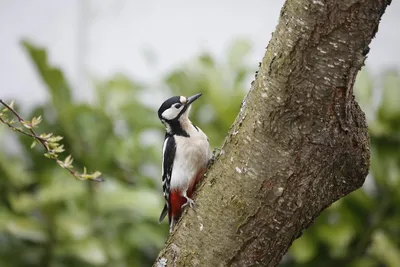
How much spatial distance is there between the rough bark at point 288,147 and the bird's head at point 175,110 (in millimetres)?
772

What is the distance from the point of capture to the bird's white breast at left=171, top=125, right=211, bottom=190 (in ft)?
8.98

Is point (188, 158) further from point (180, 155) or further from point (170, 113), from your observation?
point (170, 113)

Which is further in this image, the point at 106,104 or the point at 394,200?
the point at 106,104

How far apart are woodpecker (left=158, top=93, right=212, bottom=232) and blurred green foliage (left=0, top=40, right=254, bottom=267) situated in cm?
110

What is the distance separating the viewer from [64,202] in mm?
4074

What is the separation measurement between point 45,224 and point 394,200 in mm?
2167

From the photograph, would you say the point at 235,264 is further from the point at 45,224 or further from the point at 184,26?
the point at 184,26

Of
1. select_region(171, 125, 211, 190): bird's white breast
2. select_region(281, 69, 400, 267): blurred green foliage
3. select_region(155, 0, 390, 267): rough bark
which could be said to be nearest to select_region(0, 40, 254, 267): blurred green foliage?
select_region(281, 69, 400, 267): blurred green foliage

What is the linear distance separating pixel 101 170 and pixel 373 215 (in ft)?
5.78

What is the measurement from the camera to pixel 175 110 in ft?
9.22

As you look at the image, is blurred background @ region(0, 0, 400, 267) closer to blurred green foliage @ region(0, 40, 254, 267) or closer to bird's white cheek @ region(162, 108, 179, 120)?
blurred green foliage @ region(0, 40, 254, 267)

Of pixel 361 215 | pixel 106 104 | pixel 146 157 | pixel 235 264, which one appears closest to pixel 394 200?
pixel 361 215

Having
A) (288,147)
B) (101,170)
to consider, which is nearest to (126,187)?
(101,170)

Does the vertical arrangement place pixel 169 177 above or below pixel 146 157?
below
